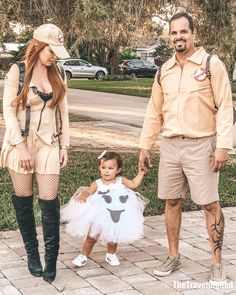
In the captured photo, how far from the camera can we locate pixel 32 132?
455 centimetres

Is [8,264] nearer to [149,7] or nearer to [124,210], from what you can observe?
[124,210]

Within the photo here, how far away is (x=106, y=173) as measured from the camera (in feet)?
16.5

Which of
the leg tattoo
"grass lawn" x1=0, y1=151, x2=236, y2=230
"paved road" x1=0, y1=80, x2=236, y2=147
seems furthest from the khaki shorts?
"paved road" x1=0, y1=80, x2=236, y2=147

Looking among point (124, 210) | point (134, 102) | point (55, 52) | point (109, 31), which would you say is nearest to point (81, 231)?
point (124, 210)

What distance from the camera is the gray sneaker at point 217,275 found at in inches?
186

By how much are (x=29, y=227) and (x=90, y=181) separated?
3.77 metres

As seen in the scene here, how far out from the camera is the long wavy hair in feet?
14.7

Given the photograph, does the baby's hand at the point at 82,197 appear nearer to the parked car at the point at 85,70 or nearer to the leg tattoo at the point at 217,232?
the leg tattoo at the point at 217,232

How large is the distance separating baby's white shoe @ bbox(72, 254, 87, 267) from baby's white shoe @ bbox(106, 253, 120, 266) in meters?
0.19

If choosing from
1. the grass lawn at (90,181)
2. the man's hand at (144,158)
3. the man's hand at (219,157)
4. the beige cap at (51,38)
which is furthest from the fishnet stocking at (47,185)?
the grass lawn at (90,181)

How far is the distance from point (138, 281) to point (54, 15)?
12.9 feet

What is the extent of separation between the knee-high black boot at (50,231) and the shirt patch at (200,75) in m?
1.34

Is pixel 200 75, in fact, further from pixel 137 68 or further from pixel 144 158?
pixel 137 68

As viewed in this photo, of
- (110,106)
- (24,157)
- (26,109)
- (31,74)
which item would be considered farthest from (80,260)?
(110,106)
